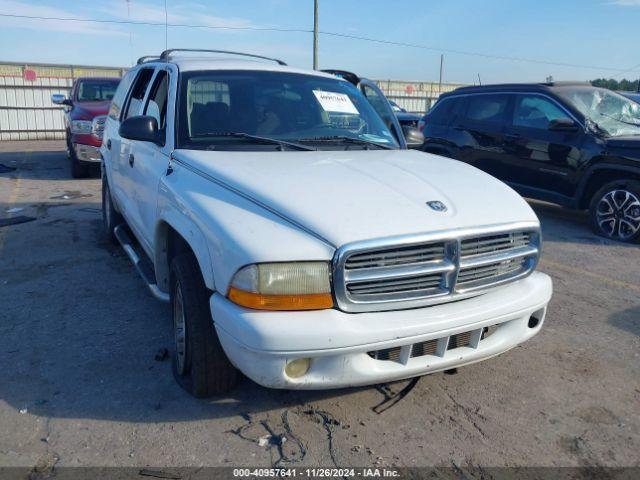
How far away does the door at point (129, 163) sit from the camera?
4.68m

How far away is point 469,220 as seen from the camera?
113 inches

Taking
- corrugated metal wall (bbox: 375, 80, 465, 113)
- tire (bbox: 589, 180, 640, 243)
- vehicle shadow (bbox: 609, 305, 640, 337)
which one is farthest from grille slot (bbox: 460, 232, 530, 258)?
corrugated metal wall (bbox: 375, 80, 465, 113)

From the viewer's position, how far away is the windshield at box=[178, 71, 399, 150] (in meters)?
3.73

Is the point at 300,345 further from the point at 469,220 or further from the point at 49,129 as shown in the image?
the point at 49,129

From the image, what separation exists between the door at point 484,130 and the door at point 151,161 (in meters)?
5.31

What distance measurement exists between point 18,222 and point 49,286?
2857mm

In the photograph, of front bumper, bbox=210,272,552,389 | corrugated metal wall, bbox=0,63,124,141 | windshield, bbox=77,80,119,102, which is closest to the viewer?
front bumper, bbox=210,272,552,389

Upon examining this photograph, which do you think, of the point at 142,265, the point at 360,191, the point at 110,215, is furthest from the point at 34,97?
the point at 360,191

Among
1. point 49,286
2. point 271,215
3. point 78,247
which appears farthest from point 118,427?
point 78,247

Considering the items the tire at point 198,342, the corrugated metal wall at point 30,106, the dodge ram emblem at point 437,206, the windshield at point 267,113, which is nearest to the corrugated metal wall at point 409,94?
the corrugated metal wall at point 30,106

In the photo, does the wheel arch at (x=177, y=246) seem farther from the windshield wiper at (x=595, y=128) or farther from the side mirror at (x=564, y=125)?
the windshield wiper at (x=595, y=128)

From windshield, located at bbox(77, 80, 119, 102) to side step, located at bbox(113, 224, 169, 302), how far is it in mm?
7442

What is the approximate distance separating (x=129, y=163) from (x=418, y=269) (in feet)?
9.71

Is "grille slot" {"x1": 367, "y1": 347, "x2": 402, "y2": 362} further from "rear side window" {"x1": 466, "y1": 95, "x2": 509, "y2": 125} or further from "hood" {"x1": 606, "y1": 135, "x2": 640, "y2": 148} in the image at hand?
"rear side window" {"x1": 466, "y1": 95, "x2": 509, "y2": 125}
